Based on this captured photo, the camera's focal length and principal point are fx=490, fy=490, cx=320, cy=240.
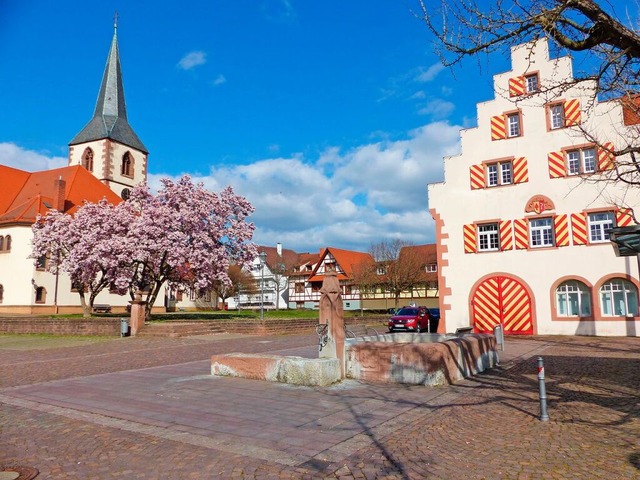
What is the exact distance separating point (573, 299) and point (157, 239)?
78.3 ft

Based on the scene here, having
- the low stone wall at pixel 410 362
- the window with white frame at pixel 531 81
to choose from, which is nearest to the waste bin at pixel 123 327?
the low stone wall at pixel 410 362

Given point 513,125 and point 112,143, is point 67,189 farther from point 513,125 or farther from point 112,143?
point 513,125

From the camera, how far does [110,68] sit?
67.1 metres

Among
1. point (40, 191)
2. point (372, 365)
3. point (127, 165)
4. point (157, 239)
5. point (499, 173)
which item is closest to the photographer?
point (372, 365)

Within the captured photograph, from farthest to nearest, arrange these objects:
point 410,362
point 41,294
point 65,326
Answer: point 41,294 → point 65,326 → point 410,362

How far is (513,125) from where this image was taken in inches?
1034

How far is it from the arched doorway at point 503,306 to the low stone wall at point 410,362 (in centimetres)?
1524

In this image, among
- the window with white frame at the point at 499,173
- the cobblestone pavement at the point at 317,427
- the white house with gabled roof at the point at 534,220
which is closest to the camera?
the cobblestone pavement at the point at 317,427

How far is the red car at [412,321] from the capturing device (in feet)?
91.8

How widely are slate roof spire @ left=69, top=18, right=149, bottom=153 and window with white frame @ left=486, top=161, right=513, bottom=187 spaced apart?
168ft

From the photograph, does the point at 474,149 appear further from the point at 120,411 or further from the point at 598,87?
the point at 120,411

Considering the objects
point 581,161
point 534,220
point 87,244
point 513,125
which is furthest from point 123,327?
point 581,161

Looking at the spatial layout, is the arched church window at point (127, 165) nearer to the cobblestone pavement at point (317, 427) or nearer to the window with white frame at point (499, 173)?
the window with white frame at point (499, 173)

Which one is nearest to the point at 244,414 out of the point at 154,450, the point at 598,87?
the point at 154,450
